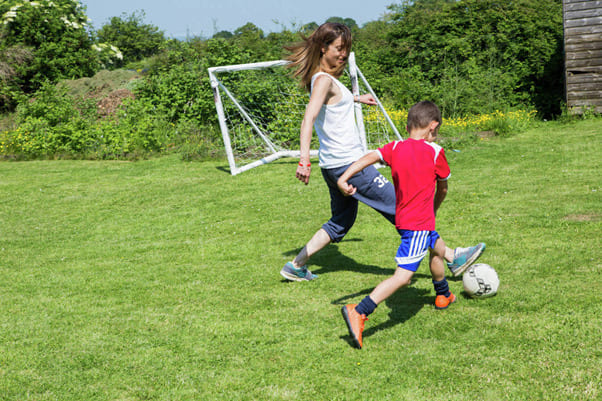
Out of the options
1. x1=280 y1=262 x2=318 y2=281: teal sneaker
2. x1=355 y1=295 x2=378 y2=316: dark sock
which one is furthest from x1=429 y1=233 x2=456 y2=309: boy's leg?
x1=280 y1=262 x2=318 y2=281: teal sneaker

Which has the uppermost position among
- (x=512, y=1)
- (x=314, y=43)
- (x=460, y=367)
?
(x=512, y=1)

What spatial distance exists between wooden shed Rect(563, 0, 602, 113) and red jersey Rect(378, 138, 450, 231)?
40.7 feet

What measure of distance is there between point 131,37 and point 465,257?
32676 millimetres

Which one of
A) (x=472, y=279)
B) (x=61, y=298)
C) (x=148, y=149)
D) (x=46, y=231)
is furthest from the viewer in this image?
(x=148, y=149)

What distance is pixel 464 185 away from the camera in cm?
845

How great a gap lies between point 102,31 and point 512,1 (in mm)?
25204

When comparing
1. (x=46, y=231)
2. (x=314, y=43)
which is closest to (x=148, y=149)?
(x=46, y=231)

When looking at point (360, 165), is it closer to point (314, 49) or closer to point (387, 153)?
point (387, 153)

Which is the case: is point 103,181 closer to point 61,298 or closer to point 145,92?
point 145,92

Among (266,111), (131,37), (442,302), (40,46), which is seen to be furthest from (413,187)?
(131,37)

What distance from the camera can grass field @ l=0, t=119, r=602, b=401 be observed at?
333 centimetres

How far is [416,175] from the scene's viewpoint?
12.3 feet

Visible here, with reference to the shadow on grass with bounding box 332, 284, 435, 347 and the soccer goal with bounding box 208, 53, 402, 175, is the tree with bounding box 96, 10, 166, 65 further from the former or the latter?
the shadow on grass with bounding box 332, 284, 435, 347

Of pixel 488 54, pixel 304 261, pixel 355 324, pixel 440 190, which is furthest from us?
pixel 488 54
